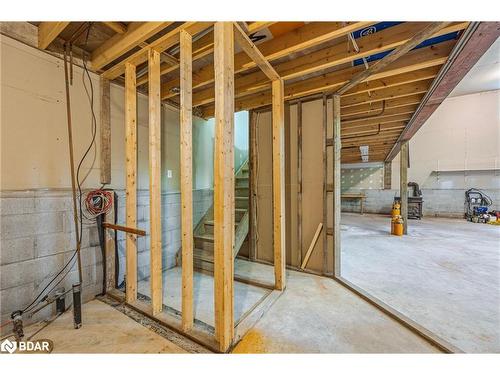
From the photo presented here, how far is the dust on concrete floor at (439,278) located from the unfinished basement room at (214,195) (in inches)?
1.0

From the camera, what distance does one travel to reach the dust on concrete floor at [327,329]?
5.31ft

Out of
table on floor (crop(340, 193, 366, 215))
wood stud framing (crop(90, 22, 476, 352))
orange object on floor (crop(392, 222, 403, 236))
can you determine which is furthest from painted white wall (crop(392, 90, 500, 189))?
wood stud framing (crop(90, 22, 476, 352))

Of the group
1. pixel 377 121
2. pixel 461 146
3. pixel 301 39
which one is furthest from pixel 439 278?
pixel 461 146

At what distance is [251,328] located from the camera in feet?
6.04

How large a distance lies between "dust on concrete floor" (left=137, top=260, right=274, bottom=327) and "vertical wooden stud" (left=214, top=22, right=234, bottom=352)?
0.42m

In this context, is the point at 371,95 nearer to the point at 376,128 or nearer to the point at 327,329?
the point at 376,128

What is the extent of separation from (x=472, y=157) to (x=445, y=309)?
8.81 metres

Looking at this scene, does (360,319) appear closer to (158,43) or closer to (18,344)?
(18,344)

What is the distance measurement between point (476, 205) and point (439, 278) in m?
7.43

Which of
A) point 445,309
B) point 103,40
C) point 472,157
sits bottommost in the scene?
point 445,309

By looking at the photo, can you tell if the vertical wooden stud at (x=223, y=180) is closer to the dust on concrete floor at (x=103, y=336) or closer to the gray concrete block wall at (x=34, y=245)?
the dust on concrete floor at (x=103, y=336)

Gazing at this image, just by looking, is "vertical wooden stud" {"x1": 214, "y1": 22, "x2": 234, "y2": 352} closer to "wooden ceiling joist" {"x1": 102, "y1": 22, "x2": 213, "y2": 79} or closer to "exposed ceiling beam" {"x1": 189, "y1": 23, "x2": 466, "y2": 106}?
"wooden ceiling joist" {"x1": 102, "y1": 22, "x2": 213, "y2": 79}
